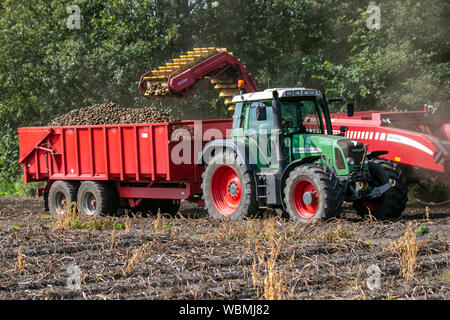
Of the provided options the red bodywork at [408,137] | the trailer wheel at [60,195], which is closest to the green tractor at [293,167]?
the red bodywork at [408,137]

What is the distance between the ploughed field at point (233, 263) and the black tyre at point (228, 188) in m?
0.64

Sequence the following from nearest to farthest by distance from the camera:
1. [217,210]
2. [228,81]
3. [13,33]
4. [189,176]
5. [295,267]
Result: 1. [295,267]
2. [217,210]
3. [189,176]
4. [228,81]
5. [13,33]

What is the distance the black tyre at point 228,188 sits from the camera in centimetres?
1110

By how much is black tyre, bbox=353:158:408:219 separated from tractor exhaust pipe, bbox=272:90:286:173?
1613 mm

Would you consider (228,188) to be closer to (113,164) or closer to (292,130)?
(292,130)

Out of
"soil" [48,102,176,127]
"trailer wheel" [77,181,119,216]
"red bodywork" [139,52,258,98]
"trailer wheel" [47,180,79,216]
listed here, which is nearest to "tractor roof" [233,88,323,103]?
"red bodywork" [139,52,258,98]

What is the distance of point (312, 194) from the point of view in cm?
1036

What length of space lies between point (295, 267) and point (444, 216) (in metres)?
6.02

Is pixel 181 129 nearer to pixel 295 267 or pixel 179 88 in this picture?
pixel 179 88

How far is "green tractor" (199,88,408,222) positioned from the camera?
34.1 ft

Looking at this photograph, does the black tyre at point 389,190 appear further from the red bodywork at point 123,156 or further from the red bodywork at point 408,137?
the red bodywork at point 123,156

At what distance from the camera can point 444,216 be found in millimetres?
11914

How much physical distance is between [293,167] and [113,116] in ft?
16.3
